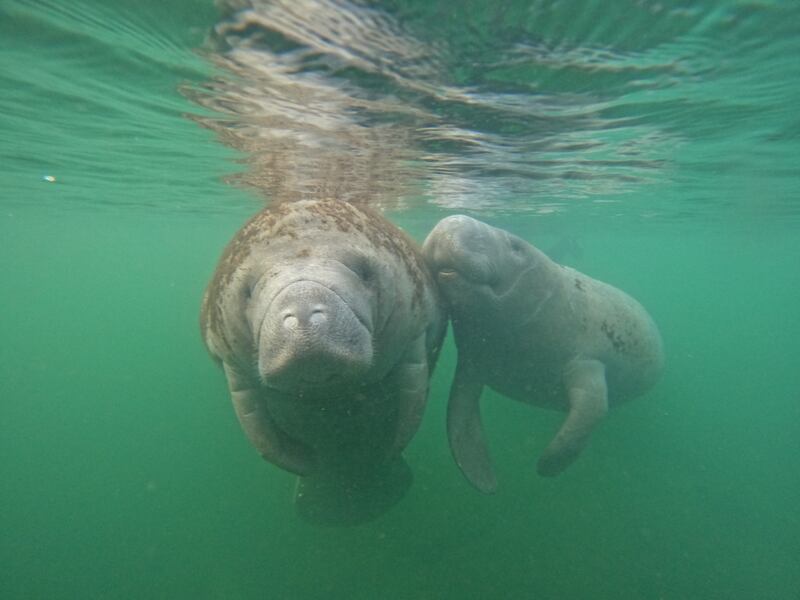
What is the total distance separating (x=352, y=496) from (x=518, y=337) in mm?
2765

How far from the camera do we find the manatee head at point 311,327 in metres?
2.58

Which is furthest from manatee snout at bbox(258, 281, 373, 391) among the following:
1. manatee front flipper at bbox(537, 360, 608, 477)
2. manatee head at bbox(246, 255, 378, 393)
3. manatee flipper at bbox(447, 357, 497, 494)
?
manatee front flipper at bbox(537, 360, 608, 477)

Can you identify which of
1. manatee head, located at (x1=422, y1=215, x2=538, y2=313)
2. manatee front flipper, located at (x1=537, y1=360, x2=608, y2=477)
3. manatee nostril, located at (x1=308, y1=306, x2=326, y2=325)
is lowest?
manatee front flipper, located at (x1=537, y1=360, x2=608, y2=477)

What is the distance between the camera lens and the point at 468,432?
6.64 metres

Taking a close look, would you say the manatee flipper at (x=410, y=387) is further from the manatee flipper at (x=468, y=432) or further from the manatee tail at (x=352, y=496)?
the manatee flipper at (x=468, y=432)

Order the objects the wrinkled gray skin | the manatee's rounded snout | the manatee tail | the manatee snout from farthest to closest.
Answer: the manatee tail, the wrinkled gray skin, the manatee's rounded snout, the manatee snout

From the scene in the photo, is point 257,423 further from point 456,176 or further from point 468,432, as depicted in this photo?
point 456,176

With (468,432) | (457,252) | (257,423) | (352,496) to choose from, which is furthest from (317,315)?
(468,432)

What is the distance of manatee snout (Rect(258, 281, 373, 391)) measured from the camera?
8.45 feet

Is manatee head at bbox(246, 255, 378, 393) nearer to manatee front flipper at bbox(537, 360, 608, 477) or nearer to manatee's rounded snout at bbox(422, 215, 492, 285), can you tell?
manatee's rounded snout at bbox(422, 215, 492, 285)

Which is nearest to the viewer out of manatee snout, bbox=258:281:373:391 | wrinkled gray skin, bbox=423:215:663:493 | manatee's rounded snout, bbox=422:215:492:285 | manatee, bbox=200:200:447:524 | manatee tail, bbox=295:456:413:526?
manatee snout, bbox=258:281:373:391

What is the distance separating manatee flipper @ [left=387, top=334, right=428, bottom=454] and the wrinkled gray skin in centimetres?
117

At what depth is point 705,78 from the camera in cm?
659

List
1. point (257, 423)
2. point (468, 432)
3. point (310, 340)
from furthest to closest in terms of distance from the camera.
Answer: point (468, 432) → point (257, 423) → point (310, 340)
